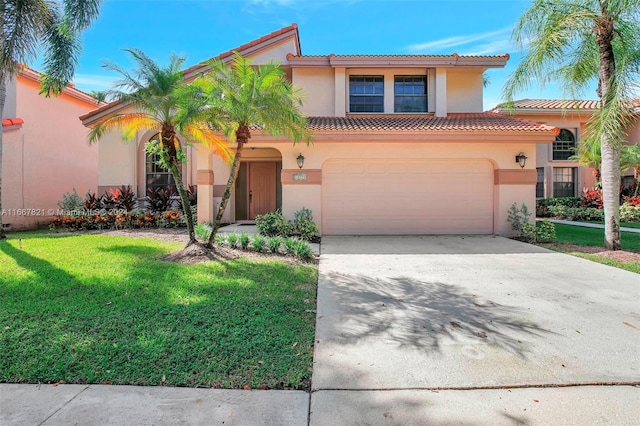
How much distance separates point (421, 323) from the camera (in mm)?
4469

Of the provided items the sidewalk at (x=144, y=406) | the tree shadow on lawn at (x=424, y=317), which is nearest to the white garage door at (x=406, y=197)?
the tree shadow on lawn at (x=424, y=317)

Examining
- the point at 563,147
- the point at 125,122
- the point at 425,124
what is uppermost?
the point at 563,147

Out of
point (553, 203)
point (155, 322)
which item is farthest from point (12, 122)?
point (553, 203)

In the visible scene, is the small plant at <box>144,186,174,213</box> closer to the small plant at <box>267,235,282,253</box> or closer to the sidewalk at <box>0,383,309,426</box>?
the small plant at <box>267,235,282,253</box>

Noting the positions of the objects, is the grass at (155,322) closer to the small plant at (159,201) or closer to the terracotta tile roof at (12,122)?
the small plant at (159,201)

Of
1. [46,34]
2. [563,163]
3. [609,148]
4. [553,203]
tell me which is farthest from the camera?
[563,163]

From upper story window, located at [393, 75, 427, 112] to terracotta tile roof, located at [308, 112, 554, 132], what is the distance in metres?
0.66

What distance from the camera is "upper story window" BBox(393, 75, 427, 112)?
47.5 ft

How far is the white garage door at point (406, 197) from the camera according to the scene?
12.1 meters

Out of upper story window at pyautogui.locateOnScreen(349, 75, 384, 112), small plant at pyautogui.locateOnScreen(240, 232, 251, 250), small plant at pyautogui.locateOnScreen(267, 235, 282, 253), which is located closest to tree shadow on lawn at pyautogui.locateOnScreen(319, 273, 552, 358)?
small plant at pyautogui.locateOnScreen(267, 235, 282, 253)

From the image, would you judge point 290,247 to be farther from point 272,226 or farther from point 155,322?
point 155,322

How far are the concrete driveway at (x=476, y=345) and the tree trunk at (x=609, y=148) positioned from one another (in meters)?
2.66

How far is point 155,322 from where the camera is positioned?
4.21 m

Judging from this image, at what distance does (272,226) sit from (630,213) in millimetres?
17897
